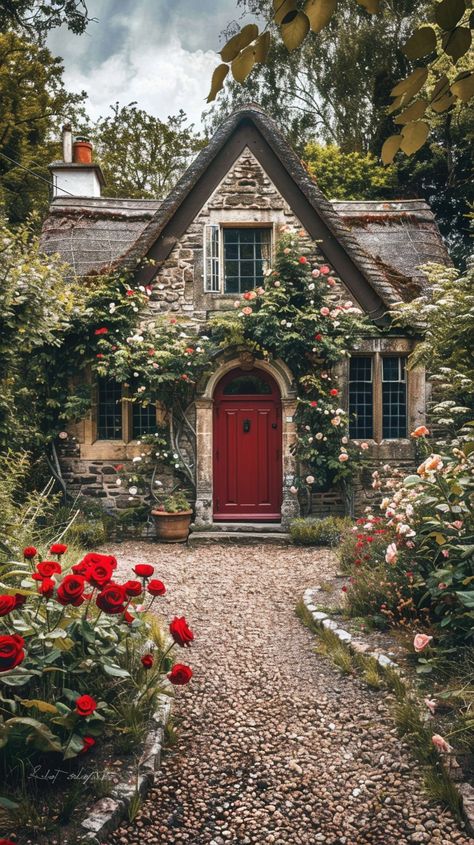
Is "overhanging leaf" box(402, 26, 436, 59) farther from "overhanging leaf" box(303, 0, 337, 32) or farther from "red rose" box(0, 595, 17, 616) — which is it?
"red rose" box(0, 595, 17, 616)

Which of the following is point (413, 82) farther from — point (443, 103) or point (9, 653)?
point (9, 653)

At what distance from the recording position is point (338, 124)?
2259cm

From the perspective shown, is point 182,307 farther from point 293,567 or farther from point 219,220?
point 293,567

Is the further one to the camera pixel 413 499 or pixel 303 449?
pixel 303 449

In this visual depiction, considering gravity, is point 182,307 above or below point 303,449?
above

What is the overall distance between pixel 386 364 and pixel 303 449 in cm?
210

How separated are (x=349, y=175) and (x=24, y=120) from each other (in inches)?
371

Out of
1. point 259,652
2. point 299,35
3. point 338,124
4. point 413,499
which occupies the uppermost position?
point 338,124

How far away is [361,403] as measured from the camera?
10547 millimetres

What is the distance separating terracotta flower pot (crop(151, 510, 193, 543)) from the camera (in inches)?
378

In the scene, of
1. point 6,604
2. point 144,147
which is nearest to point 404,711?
point 6,604

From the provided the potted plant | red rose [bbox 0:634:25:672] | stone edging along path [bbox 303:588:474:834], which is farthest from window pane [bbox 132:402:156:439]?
red rose [bbox 0:634:25:672]

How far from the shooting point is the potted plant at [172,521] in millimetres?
9617

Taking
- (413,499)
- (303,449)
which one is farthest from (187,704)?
(303,449)
